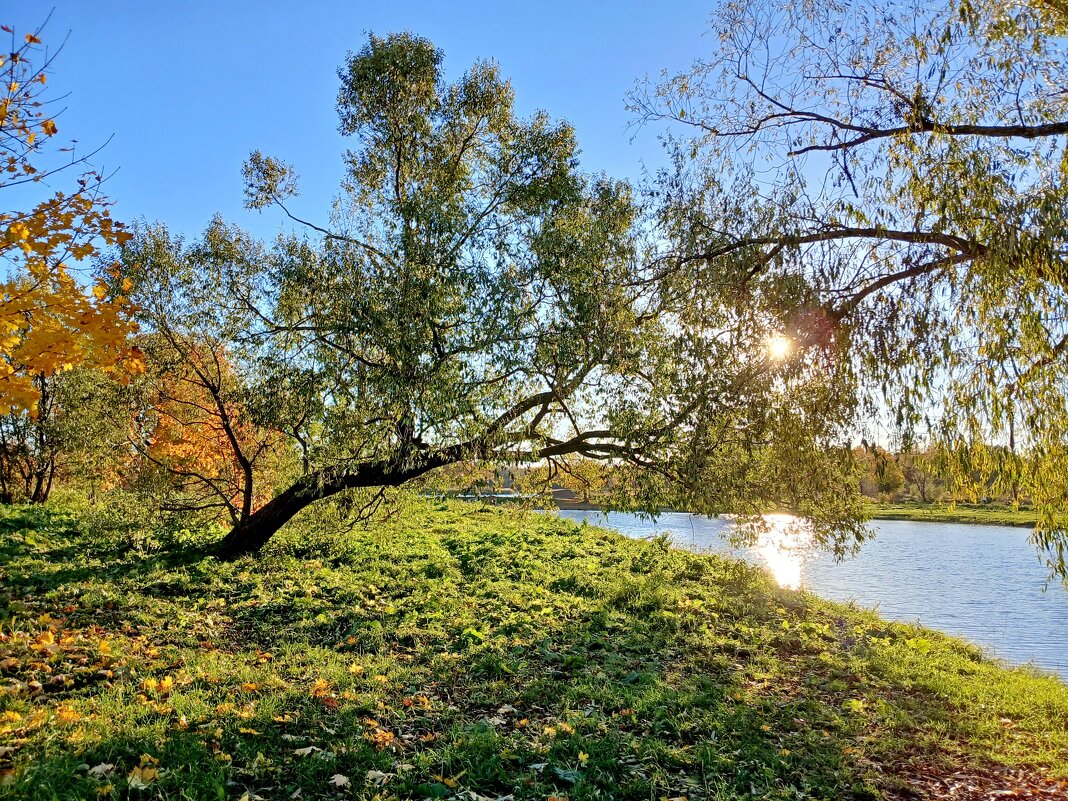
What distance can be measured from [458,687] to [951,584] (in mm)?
16435

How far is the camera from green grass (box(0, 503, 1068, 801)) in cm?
481

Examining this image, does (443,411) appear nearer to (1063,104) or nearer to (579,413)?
(579,413)

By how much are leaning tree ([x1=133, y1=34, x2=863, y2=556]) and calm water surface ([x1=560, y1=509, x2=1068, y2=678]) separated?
2.49m

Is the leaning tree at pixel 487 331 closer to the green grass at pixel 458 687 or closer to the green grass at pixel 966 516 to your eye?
the green grass at pixel 458 687

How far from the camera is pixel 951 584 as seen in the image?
17625 millimetres

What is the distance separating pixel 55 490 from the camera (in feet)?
74.3

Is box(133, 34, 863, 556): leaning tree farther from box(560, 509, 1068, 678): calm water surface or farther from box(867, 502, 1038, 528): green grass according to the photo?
box(867, 502, 1038, 528): green grass

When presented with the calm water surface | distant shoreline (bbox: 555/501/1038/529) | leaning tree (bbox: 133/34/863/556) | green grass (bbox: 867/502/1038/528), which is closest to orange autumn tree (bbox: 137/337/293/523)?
leaning tree (bbox: 133/34/863/556)

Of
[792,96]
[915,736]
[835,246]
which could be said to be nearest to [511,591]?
[915,736]

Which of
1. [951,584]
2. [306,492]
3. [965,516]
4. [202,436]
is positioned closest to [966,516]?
[965,516]

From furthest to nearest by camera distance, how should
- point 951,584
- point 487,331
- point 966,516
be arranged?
point 966,516 → point 951,584 → point 487,331

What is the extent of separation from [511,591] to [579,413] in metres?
3.55

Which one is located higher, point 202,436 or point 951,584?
point 202,436

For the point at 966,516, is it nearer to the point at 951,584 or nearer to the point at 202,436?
the point at 951,584
